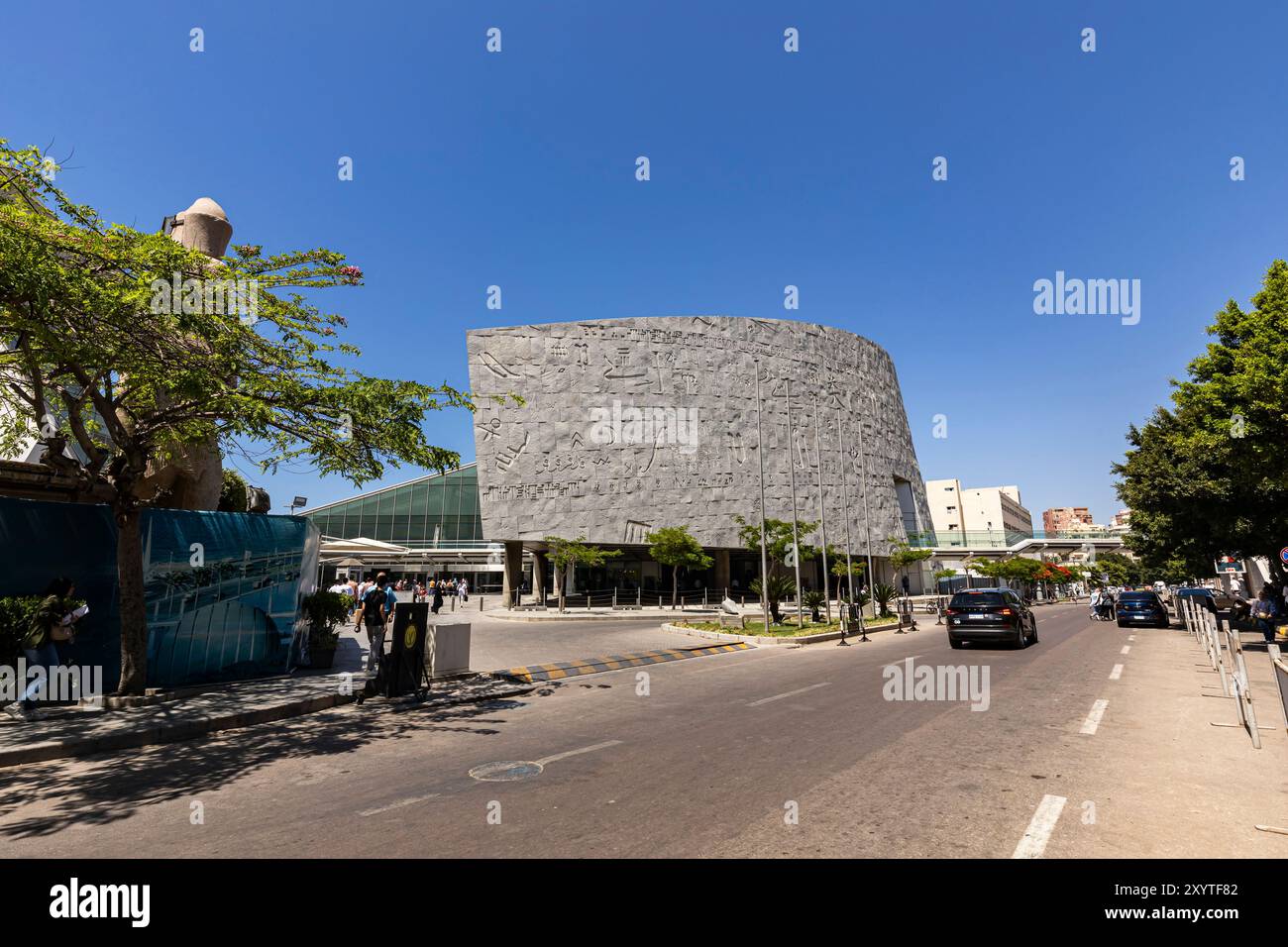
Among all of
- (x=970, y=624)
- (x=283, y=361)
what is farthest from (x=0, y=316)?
(x=970, y=624)

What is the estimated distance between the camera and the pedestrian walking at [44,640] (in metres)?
8.82

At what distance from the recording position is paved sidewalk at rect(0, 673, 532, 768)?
7.59 meters

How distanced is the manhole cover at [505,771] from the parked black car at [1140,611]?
31605 millimetres

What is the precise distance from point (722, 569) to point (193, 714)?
135 feet

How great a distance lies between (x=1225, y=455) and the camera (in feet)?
49.6

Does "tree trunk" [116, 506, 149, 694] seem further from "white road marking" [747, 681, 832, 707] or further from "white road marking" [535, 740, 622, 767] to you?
"white road marking" [747, 681, 832, 707]

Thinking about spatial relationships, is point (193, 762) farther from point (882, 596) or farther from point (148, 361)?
point (882, 596)

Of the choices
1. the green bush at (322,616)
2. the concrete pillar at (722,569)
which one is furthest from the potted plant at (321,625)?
the concrete pillar at (722,569)

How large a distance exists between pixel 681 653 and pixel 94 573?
12995 millimetres

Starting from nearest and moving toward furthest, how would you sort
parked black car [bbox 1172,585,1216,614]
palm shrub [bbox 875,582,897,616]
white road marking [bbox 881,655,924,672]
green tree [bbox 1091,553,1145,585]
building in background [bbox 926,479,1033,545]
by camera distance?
white road marking [bbox 881,655,924,672], parked black car [bbox 1172,585,1216,614], palm shrub [bbox 875,582,897,616], green tree [bbox 1091,553,1145,585], building in background [bbox 926,479,1033,545]

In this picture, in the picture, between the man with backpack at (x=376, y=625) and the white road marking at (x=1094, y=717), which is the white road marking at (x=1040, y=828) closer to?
the white road marking at (x=1094, y=717)

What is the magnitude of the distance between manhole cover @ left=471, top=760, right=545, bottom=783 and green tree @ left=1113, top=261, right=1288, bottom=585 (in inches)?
642

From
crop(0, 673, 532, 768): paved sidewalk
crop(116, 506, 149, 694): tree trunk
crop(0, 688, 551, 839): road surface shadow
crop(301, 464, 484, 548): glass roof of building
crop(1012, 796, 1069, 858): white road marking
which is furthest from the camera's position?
crop(301, 464, 484, 548): glass roof of building

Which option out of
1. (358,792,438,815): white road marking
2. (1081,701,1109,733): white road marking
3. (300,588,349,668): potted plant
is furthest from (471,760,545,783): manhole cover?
(300,588,349,668): potted plant
